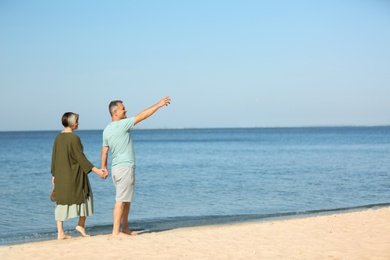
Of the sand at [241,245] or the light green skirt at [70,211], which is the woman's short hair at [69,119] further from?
the sand at [241,245]

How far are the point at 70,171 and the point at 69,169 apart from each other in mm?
32

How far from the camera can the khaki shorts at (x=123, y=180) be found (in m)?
7.78

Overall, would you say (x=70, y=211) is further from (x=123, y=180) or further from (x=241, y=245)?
(x=241, y=245)

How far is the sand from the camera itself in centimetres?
678

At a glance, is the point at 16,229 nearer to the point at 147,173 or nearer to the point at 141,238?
the point at 141,238

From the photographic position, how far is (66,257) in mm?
6770

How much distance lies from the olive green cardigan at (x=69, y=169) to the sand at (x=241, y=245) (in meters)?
0.67

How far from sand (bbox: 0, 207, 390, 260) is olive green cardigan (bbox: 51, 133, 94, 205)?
0.67m

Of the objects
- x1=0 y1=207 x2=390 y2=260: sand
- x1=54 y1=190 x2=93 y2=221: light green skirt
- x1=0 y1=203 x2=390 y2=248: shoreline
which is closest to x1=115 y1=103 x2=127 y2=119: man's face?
x1=54 y1=190 x2=93 y2=221: light green skirt

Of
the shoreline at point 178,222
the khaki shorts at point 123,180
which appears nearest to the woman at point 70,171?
the khaki shorts at point 123,180

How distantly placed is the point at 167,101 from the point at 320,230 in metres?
3.18

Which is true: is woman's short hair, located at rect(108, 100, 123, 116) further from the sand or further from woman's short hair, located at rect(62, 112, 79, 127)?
the sand

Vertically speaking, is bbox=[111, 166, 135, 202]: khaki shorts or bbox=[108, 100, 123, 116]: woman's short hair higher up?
bbox=[108, 100, 123, 116]: woman's short hair

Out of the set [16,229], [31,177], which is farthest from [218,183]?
[16,229]
